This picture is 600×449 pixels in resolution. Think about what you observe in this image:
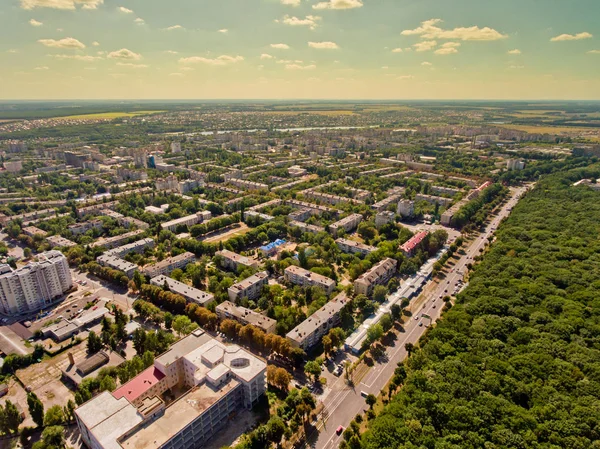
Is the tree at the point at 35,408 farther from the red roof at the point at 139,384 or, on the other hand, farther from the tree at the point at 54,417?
the red roof at the point at 139,384

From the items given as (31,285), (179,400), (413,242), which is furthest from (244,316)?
(413,242)

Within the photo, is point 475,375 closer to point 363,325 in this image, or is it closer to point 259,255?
point 363,325

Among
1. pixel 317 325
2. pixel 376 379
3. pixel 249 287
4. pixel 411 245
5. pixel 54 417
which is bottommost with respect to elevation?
pixel 376 379

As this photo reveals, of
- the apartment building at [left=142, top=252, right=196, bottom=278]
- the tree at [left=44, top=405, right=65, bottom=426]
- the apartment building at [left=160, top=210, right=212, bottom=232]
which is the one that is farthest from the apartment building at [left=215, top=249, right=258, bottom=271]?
the tree at [left=44, top=405, right=65, bottom=426]

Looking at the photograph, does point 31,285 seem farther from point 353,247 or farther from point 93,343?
point 353,247

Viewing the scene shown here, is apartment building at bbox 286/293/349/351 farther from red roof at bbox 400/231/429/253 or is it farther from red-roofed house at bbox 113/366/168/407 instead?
red roof at bbox 400/231/429/253

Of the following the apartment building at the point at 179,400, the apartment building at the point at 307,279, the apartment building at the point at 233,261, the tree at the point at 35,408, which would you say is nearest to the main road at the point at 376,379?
the apartment building at the point at 179,400
